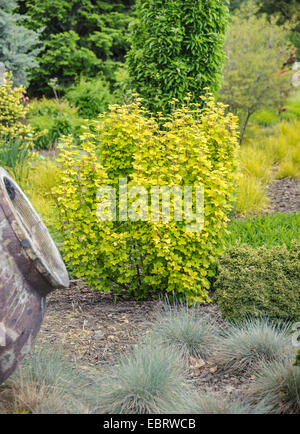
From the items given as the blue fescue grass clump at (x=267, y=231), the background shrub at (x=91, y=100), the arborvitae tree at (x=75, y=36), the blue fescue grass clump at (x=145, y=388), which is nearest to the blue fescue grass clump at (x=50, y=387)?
the blue fescue grass clump at (x=145, y=388)

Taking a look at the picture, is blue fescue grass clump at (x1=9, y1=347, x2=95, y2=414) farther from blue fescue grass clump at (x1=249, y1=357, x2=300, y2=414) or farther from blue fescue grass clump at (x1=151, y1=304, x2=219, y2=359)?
blue fescue grass clump at (x1=249, y1=357, x2=300, y2=414)

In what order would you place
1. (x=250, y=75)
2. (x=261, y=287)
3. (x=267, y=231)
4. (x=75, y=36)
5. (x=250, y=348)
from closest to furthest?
1. (x=250, y=348)
2. (x=261, y=287)
3. (x=267, y=231)
4. (x=250, y=75)
5. (x=75, y=36)

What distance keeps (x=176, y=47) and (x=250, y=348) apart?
168 inches

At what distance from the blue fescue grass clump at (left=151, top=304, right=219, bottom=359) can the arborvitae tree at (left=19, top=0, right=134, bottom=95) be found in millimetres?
11126

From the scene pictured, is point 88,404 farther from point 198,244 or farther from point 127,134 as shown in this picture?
point 127,134

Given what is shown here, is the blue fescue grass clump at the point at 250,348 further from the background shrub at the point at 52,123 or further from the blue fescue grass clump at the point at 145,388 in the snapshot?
the background shrub at the point at 52,123

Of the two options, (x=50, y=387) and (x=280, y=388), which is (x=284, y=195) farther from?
(x=50, y=387)

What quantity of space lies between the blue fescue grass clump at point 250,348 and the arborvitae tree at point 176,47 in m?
3.79

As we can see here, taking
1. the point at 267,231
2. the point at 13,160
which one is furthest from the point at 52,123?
the point at 267,231

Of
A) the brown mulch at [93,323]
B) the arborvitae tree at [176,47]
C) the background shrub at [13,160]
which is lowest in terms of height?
the brown mulch at [93,323]

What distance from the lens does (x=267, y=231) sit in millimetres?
5098

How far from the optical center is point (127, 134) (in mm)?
3670

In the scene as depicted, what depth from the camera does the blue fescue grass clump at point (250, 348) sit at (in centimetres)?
287
